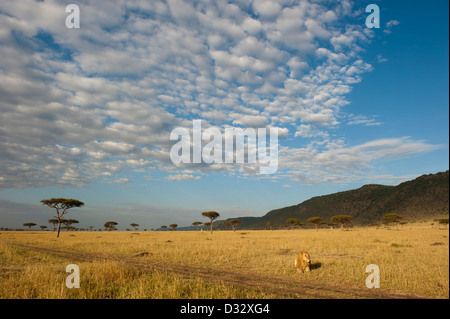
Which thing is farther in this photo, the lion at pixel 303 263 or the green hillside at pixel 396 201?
the green hillside at pixel 396 201

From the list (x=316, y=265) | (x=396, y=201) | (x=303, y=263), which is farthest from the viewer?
(x=396, y=201)

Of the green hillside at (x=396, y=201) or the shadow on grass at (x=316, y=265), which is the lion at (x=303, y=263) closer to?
the shadow on grass at (x=316, y=265)

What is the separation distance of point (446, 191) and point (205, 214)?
103 meters

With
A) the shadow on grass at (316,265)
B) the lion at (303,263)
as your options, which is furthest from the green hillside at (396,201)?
the lion at (303,263)

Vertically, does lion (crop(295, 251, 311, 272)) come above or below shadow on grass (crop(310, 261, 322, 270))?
above

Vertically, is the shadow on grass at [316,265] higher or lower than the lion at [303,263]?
lower

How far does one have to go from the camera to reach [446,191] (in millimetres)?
108062

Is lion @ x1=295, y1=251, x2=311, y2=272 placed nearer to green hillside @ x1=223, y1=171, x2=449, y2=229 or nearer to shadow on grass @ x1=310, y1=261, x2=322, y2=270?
shadow on grass @ x1=310, y1=261, x2=322, y2=270

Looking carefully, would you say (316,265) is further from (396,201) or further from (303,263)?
(396,201)

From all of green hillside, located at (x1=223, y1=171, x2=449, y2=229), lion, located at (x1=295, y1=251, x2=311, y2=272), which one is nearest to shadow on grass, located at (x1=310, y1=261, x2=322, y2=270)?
lion, located at (x1=295, y1=251, x2=311, y2=272)

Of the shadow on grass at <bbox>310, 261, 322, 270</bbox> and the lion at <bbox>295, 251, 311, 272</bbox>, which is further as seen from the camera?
the shadow on grass at <bbox>310, 261, 322, 270</bbox>

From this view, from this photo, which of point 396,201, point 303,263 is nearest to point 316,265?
point 303,263

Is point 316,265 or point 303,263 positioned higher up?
point 303,263
